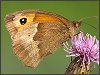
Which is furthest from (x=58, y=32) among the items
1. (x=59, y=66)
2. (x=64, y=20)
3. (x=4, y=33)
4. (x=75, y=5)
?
(x=75, y=5)

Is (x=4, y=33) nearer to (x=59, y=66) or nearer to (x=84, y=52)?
(x=59, y=66)

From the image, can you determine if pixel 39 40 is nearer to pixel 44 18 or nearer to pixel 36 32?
pixel 36 32

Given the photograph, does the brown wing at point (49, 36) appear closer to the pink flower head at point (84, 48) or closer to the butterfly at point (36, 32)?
the butterfly at point (36, 32)

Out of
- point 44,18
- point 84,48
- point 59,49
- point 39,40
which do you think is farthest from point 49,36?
point 59,49

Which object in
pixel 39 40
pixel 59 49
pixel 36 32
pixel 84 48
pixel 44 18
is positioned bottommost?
pixel 59 49

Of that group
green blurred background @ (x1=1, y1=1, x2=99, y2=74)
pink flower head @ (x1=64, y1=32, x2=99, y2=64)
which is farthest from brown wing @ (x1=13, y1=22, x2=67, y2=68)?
green blurred background @ (x1=1, y1=1, x2=99, y2=74)

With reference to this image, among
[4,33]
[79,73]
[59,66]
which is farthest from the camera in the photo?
[4,33]
